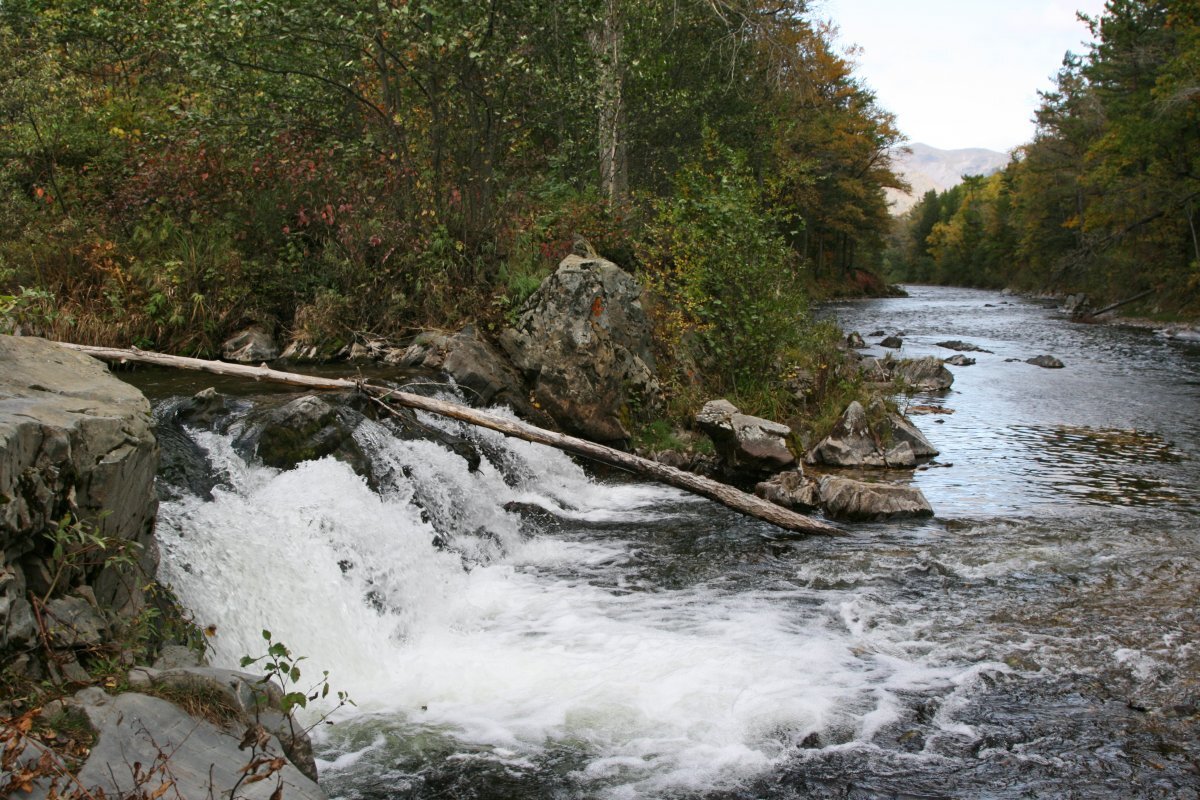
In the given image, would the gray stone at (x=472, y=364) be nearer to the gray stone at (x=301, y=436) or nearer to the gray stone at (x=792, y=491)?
the gray stone at (x=301, y=436)

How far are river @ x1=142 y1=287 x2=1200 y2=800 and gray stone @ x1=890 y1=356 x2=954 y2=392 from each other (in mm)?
6830

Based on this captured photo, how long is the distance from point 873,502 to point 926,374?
9.32 metres

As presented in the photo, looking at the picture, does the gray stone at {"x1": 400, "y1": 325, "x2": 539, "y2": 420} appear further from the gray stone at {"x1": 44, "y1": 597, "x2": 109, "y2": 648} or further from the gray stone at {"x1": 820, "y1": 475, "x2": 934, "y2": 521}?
the gray stone at {"x1": 44, "y1": 597, "x2": 109, "y2": 648}

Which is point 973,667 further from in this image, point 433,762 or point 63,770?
point 63,770

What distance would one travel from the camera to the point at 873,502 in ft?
30.5

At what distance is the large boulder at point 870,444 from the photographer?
37.9ft

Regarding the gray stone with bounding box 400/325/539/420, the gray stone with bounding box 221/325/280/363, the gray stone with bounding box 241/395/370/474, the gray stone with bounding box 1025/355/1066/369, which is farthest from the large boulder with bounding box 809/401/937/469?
Result: the gray stone with bounding box 1025/355/1066/369

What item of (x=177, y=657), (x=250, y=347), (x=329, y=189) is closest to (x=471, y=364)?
(x=250, y=347)

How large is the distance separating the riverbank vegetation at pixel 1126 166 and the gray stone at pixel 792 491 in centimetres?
2344

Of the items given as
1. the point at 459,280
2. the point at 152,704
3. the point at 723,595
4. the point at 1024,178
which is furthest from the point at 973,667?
the point at 1024,178

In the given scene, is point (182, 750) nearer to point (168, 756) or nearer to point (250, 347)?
point (168, 756)

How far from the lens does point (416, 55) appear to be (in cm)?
1320

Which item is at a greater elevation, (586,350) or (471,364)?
(586,350)

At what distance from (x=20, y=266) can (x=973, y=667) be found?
11.8 metres
